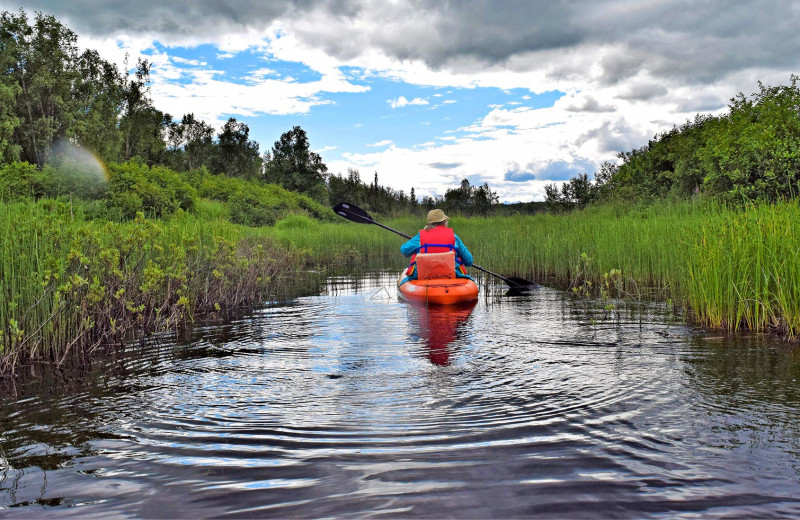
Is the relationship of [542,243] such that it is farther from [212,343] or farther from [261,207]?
[261,207]

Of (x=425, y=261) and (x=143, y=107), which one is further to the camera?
(x=143, y=107)

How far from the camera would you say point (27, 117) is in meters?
37.1

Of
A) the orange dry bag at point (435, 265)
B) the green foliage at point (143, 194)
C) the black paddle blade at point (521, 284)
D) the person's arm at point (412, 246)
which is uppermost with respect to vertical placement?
the green foliage at point (143, 194)

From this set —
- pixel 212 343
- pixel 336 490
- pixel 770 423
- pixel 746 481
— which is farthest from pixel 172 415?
pixel 770 423

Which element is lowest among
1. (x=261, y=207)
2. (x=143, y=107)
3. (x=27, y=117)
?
(x=261, y=207)

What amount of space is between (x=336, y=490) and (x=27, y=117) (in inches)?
1690

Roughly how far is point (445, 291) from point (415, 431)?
583 cm

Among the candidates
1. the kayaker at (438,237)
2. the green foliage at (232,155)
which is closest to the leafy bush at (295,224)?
the kayaker at (438,237)

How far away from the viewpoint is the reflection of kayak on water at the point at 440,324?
6250mm

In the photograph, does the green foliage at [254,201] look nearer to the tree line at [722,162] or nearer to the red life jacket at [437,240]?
the tree line at [722,162]

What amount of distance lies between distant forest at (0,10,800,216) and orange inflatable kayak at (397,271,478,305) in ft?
21.2

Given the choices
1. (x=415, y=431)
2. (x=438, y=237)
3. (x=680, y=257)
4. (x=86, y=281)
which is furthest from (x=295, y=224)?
(x=415, y=431)

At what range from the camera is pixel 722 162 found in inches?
549

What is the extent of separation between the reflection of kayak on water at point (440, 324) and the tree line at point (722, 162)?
452 cm
